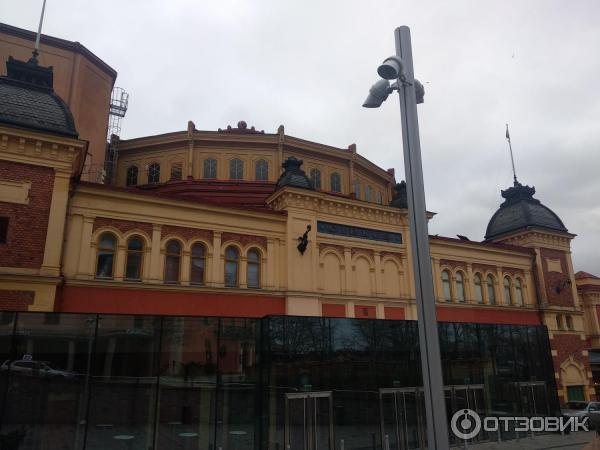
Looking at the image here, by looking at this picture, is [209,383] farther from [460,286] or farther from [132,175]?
[132,175]

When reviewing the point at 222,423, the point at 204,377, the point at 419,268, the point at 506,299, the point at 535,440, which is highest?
the point at 506,299

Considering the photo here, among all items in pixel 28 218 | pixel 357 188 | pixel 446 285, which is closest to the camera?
pixel 28 218

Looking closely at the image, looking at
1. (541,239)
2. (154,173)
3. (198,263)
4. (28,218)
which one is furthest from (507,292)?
(28,218)

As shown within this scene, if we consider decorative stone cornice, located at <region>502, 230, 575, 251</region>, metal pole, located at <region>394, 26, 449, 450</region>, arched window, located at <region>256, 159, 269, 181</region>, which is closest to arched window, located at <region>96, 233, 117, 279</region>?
arched window, located at <region>256, 159, 269, 181</region>

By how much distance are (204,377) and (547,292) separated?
26.5 m

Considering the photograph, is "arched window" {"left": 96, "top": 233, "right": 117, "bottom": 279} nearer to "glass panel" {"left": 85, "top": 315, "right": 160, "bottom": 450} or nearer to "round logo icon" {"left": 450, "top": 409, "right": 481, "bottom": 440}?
"glass panel" {"left": 85, "top": 315, "right": 160, "bottom": 450}

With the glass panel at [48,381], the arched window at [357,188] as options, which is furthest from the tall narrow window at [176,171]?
the glass panel at [48,381]

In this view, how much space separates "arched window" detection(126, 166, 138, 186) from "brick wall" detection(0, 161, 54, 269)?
15.2 metres

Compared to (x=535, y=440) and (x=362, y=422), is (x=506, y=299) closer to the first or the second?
(x=535, y=440)

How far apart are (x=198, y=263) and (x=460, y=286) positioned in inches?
648

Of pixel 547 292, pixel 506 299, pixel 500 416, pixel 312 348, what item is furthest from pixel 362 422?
pixel 547 292

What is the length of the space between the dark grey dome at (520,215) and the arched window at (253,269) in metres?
20.2

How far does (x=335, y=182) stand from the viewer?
34094 millimetres

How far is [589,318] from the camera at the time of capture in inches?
1907
